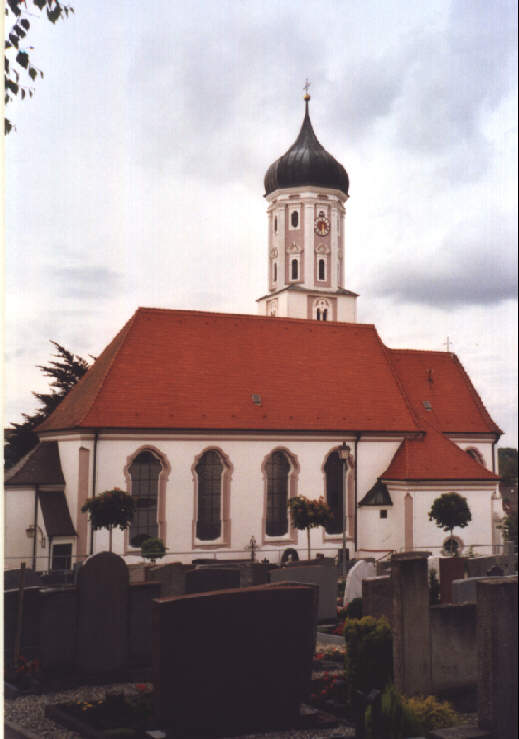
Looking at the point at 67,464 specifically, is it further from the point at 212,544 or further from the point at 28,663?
the point at 28,663

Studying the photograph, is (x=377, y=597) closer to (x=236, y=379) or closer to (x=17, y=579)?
(x=17, y=579)

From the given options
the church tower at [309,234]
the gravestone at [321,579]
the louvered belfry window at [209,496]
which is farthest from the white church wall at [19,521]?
the church tower at [309,234]

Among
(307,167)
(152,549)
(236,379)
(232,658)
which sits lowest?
(152,549)

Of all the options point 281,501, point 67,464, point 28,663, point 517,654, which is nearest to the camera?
point 517,654

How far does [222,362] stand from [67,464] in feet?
21.4

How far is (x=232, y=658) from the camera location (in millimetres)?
8453

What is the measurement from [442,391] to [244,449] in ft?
34.8

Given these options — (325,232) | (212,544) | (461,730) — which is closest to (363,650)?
(461,730)

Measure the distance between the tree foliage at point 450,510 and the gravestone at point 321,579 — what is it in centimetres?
1057

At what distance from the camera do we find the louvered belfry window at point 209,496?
26.6 metres

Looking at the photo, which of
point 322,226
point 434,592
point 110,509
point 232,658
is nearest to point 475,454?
point 322,226

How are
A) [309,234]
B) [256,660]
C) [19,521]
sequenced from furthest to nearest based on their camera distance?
[309,234]
[19,521]
[256,660]

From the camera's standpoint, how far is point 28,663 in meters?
10.6

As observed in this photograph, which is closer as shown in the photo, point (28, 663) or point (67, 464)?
point (28, 663)
